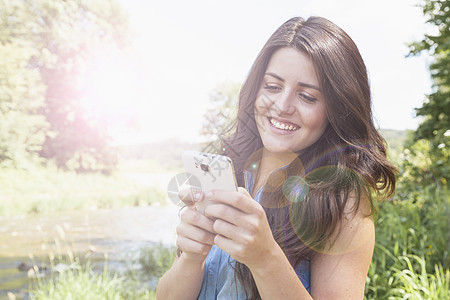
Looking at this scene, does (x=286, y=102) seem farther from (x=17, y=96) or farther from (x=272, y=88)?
(x=17, y=96)

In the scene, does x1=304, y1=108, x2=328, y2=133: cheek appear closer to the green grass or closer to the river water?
the river water

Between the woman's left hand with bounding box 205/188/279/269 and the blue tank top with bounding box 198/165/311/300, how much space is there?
0.31 metres

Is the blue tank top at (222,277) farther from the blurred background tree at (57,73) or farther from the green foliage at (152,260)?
the blurred background tree at (57,73)

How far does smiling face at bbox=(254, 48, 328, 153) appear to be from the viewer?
109 centimetres

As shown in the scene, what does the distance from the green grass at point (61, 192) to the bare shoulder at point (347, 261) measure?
9661 millimetres

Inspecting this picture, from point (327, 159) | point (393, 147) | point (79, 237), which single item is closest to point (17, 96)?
point (79, 237)

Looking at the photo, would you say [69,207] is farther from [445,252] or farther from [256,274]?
[256,274]

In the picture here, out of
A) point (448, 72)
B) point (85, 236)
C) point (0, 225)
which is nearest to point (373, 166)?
point (448, 72)

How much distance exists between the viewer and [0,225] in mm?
8172

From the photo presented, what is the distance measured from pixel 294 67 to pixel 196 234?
23.5 inches

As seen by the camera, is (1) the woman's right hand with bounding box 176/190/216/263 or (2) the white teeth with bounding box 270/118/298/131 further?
(2) the white teeth with bounding box 270/118/298/131

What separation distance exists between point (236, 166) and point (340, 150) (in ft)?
1.46

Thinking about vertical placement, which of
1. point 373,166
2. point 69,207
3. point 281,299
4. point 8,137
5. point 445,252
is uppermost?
point 373,166

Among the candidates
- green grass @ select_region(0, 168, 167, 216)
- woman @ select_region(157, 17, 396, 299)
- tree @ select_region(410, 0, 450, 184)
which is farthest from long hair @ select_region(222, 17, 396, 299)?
green grass @ select_region(0, 168, 167, 216)
